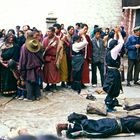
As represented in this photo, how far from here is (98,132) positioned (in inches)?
250

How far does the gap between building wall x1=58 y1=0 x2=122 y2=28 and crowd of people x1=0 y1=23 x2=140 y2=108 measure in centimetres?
897

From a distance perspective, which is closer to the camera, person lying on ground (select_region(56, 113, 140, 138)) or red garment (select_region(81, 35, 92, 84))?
person lying on ground (select_region(56, 113, 140, 138))

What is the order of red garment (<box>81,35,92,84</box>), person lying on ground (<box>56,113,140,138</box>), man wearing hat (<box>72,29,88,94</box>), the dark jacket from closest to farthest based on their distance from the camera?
person lying on ground (<box>56,113,140,138</box>) < man wearing hat (<box>72,29,88,94</box>) < red garment (<box>81,35,92,84</box>) < the dark jacket

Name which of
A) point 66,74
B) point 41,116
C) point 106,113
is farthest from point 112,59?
point 66,74

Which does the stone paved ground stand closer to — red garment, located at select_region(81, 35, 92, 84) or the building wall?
red garment, located at select_region(81, 35, 92, 84)

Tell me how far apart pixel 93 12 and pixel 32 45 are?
37.2 feet

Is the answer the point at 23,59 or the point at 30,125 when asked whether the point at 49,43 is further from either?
the point at 30,125

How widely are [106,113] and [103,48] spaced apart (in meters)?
3.09

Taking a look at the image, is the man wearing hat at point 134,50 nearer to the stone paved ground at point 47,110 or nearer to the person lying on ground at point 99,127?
the stone paved ground at point 47,110

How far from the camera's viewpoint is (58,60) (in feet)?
31.4

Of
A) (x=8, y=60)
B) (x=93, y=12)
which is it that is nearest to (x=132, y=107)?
(x=8, y=60)

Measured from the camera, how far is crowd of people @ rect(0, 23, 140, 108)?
26.0 feet

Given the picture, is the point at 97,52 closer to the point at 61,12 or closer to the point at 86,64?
the point at 86,64

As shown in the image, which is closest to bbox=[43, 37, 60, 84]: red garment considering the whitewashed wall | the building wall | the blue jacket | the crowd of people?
the crowd of people
